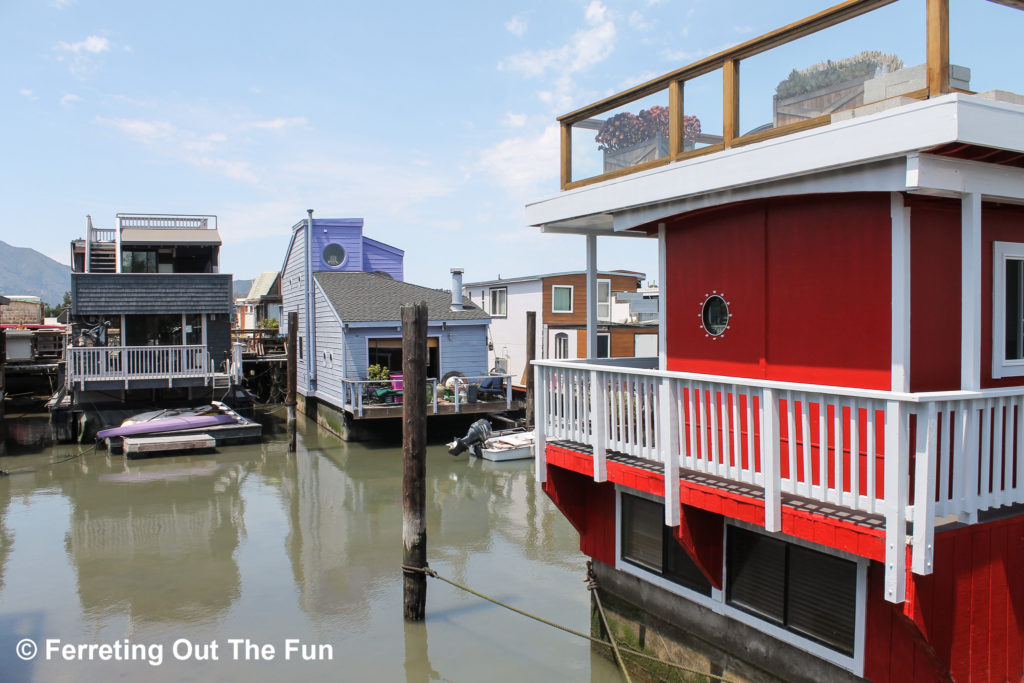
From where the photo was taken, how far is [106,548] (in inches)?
543

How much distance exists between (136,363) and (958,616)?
26172mm

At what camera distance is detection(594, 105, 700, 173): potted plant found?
22.9 ft

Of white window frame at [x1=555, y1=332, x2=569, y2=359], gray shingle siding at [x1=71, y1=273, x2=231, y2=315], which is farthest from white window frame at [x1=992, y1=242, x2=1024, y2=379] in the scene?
gray shingle siding at [x1=71, y1=273, x2=231, y2=315]

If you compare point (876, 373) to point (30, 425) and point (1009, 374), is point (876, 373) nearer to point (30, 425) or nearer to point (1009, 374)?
point (1009, 374)

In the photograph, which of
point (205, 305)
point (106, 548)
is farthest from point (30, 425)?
point (106, 548)

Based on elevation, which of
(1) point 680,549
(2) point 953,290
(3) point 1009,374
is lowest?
(1) point 680,549

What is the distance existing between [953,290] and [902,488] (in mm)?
2141

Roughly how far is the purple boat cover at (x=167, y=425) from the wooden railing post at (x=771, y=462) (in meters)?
21.4

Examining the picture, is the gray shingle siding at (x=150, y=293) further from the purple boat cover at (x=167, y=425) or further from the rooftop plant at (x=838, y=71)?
the rooftop plant at (x=838, y=71)

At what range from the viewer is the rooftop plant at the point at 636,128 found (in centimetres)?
697

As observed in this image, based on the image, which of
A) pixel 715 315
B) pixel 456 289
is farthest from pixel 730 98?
pixel 456 289

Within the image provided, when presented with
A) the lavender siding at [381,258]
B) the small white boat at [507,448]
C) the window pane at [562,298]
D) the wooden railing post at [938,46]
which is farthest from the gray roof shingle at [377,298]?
the wooden railing post at [938,46]

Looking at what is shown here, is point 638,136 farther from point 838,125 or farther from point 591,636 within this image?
point 591,636

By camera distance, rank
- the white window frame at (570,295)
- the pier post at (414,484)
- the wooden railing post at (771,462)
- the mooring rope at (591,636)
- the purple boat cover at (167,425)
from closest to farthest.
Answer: the wooden railing post at (771,462), the mooring rope at (591,636), the pier post at (414,484), the purple boat cover at (167,425), the white window frame at (570,295)
